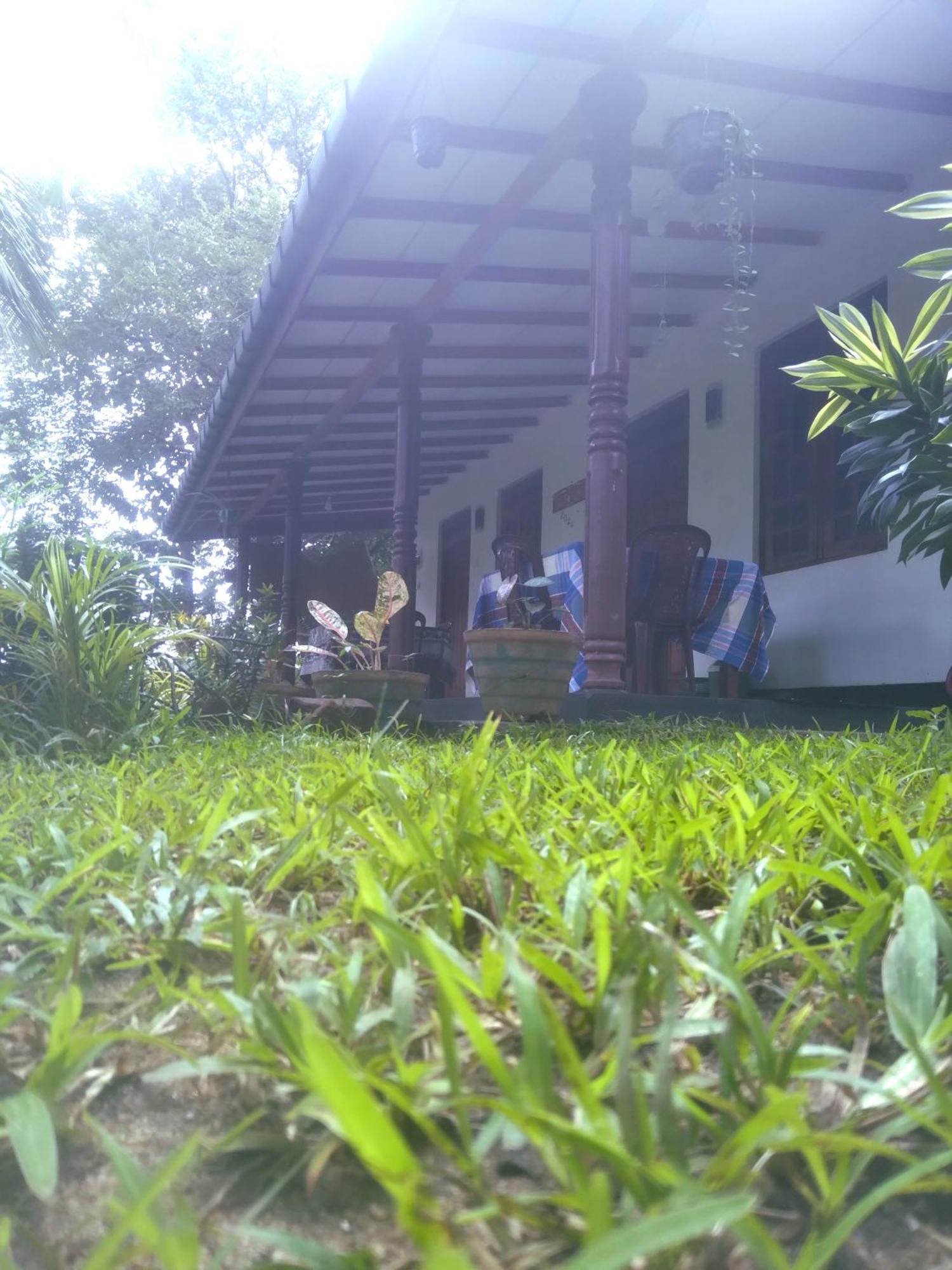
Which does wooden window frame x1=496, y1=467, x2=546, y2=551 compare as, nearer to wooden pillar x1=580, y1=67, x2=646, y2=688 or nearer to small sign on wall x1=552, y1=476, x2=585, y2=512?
small sign on wall x1=552, y1=476, x2=585, y2=512

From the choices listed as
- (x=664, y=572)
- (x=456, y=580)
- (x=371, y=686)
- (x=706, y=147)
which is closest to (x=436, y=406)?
(x=456, y=580)

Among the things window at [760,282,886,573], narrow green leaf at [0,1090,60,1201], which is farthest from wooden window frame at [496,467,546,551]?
narrow green leaf at [0,1090,60,1201]

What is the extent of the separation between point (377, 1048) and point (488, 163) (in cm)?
545

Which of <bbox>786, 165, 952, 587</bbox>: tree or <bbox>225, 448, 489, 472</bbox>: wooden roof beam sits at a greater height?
<bbox>225, 448, 489, 472</bbox>: wooden roof beam

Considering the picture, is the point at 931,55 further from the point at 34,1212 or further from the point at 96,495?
the point at 96,495

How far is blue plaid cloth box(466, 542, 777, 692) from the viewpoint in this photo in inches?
228

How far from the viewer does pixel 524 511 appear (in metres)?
10.3

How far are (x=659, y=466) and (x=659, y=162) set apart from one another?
3196mm

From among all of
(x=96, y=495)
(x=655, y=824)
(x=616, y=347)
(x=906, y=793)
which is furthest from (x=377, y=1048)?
(x=96, y=495)

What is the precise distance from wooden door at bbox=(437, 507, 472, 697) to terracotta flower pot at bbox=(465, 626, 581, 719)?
6.93 metres

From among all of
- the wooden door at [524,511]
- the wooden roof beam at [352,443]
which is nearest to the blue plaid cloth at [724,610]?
the wooden door at [524,511]

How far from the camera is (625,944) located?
77 centimetres

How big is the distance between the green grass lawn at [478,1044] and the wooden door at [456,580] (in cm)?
1005

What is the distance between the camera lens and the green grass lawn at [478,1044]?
0.50m
